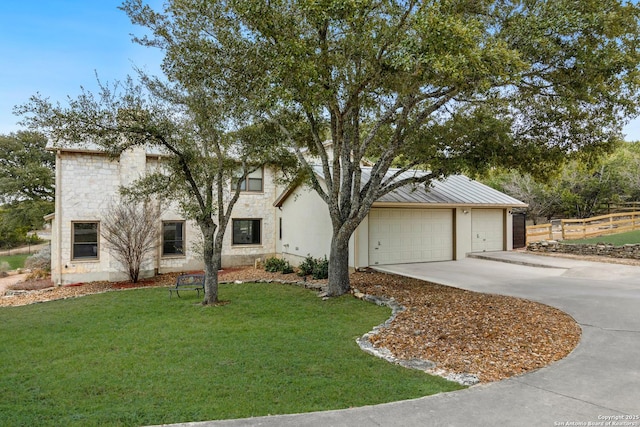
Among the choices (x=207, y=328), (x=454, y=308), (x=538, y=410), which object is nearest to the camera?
(x=538, y=410)

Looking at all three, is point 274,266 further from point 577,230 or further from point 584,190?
point 584,190

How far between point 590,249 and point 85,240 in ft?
68.4

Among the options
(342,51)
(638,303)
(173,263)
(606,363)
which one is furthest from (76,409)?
(173,263)

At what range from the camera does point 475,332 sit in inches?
273

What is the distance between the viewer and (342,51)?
8.70 meters

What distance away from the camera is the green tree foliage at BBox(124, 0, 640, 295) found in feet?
24.0

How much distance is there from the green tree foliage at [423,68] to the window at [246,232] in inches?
340

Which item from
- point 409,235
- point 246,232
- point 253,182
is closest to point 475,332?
point 409,235

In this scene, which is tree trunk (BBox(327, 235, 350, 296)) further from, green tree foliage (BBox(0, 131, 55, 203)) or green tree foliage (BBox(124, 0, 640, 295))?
green tree foliage (BBox(0, 131, 55, 203))

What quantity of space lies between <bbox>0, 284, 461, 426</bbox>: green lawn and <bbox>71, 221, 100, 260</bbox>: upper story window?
651cm

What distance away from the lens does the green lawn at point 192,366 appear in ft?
14.0

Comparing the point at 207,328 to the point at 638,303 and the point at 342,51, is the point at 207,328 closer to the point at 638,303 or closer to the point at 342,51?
the point at 342,51

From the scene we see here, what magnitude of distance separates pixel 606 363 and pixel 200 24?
987cm

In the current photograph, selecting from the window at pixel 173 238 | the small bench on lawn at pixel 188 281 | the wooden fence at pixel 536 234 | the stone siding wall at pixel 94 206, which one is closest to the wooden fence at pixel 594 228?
the wooden fence at pixel 536 234
